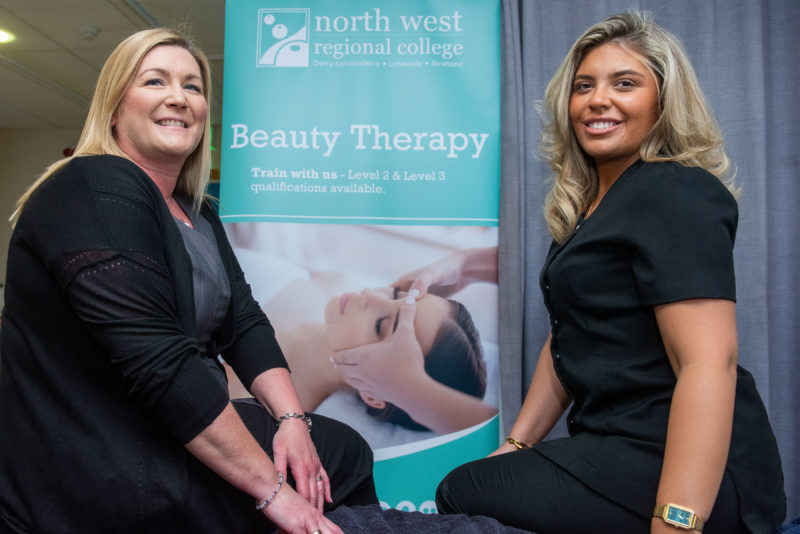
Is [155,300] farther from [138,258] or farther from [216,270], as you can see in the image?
[216,270]

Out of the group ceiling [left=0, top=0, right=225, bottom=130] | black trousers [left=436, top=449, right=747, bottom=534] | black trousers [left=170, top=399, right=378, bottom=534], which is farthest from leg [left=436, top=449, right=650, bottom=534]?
ceiling [left=0, top=0, right=225, bottom=130]

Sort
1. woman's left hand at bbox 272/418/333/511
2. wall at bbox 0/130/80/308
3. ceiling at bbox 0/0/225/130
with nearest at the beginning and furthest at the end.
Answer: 1. woman's left hand at bbox 272/418/333/511
2. ceiling at bbox 0/0/225/130
3. wall at bbox 0/130/80/308

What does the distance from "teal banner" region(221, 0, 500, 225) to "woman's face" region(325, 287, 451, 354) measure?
293 mm

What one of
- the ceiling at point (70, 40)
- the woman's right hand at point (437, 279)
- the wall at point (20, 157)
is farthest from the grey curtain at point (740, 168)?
the wall at point (20, 157)

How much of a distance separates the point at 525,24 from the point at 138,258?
183 cm

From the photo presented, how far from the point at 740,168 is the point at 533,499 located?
5.50ft

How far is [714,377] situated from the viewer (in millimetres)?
948

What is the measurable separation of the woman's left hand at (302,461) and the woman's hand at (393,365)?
905 mm

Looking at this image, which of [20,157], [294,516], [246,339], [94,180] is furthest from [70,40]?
[294,516]

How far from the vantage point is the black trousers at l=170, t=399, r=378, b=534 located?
0.99 m

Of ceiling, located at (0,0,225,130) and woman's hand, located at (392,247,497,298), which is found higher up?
ceiling, located at (0,0,225,130)

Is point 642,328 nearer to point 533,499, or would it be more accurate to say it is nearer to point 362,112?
point 533,499

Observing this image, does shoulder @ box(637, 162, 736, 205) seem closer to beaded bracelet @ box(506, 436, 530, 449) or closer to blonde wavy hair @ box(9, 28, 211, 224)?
beaded bracelet @ box(506, 436, 530, 449)

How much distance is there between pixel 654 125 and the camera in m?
1.23
